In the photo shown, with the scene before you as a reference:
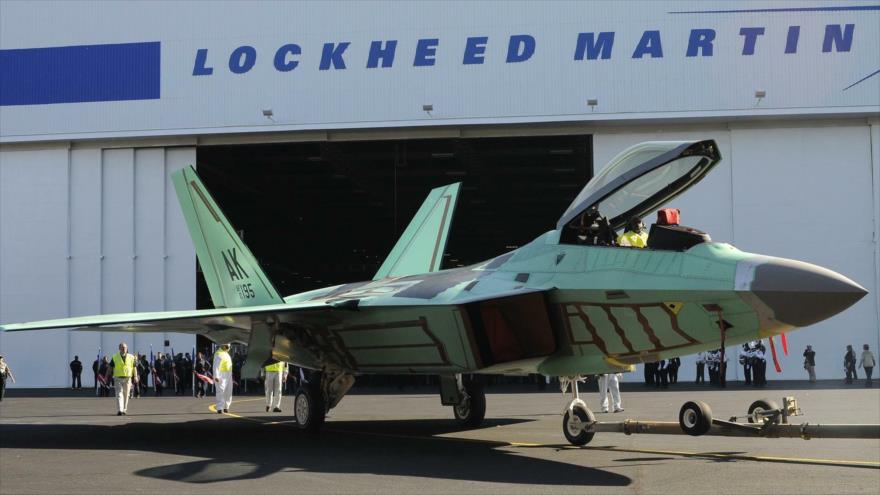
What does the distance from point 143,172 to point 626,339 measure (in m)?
23.3

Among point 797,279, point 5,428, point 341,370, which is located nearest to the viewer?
point 797,279

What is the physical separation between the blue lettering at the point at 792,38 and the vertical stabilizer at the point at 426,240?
14.1 m

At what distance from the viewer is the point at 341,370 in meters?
12.9

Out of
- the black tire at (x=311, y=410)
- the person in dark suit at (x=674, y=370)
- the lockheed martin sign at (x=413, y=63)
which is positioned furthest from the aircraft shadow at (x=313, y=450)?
the lockheed martin sign at (x=413, y=63)

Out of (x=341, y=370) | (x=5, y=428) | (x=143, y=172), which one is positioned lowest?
(x=5, y=428)

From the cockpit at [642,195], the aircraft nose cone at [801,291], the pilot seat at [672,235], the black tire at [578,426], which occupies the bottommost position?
the black tire at [578,426]

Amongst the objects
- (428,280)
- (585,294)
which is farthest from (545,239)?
(428,280)

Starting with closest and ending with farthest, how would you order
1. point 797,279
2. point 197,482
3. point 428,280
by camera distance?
point 797,279, point 197,482, point 428,280

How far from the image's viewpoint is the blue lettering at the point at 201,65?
90.2 ft

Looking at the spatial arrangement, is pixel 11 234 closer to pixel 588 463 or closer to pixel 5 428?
pixel 5 428

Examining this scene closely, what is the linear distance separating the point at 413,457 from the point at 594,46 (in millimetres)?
18477

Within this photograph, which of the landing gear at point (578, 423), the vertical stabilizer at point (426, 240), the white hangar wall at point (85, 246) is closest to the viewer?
the landing gear at point (578, 423)

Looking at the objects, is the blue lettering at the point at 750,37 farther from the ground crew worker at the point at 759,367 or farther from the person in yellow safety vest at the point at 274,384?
the person in yellow safety vest at the point at 274,384

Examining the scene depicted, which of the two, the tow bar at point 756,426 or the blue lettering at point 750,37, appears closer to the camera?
the tow bar at point 756,426
